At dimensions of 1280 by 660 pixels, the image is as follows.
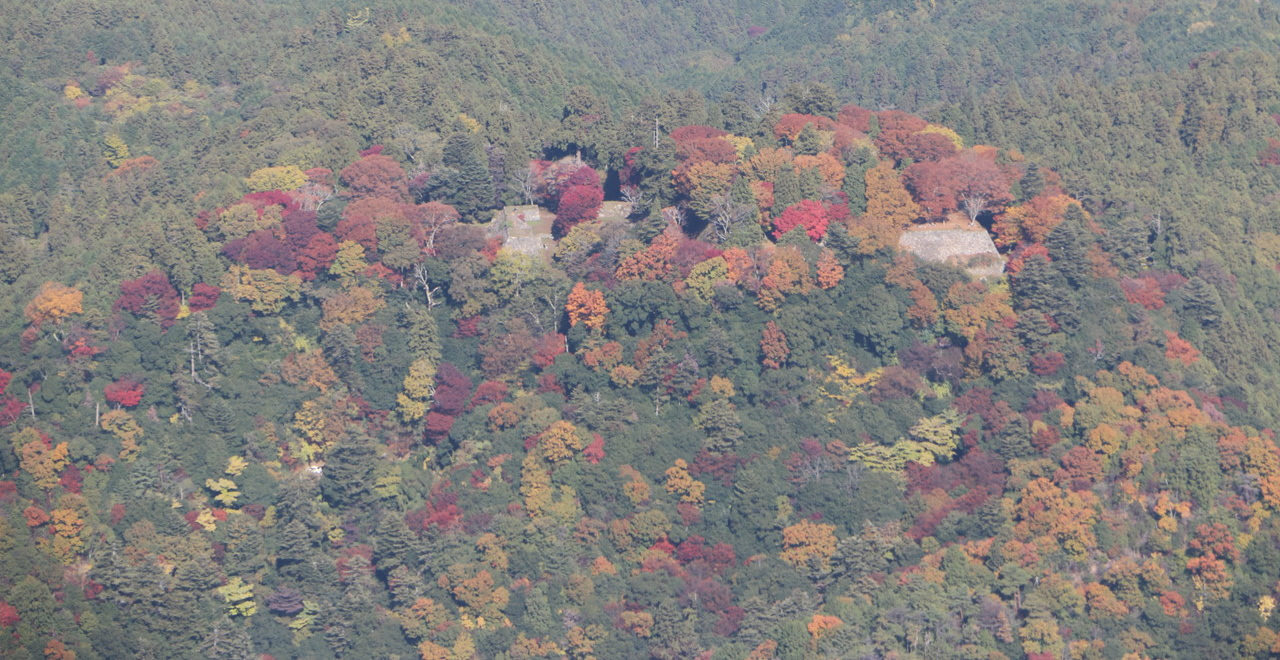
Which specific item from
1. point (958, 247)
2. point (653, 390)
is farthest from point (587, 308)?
point (958, 247)

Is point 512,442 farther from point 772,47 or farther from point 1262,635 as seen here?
point 772,47

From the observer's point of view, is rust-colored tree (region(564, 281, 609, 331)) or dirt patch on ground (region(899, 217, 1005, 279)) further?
dirt patch on ground (region(899, 217, 1005, 279))

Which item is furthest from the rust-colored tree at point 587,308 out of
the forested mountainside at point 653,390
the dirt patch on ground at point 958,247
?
the dirt patch on ground at point 958,247

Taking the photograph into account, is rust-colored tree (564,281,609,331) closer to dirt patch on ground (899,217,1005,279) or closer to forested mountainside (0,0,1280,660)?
forested mountainside (0,0,1280,660)

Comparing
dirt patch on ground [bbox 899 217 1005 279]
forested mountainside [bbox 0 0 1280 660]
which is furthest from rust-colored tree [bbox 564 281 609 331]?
dirt patch on ground [bbox 899 217 1005 279]

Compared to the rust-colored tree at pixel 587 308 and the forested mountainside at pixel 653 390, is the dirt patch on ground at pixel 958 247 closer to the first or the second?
the forested mountainside at pixel 653 390

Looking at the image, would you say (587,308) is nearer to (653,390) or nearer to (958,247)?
(653,390)

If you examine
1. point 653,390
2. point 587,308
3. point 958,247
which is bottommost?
point 653,390

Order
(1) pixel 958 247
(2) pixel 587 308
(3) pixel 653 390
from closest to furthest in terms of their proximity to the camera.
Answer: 1. (3) pixel 653 390
2. (2) pixel 587 308
3. (1) pixel 958 247

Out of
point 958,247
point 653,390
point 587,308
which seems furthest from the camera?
point 958,247
